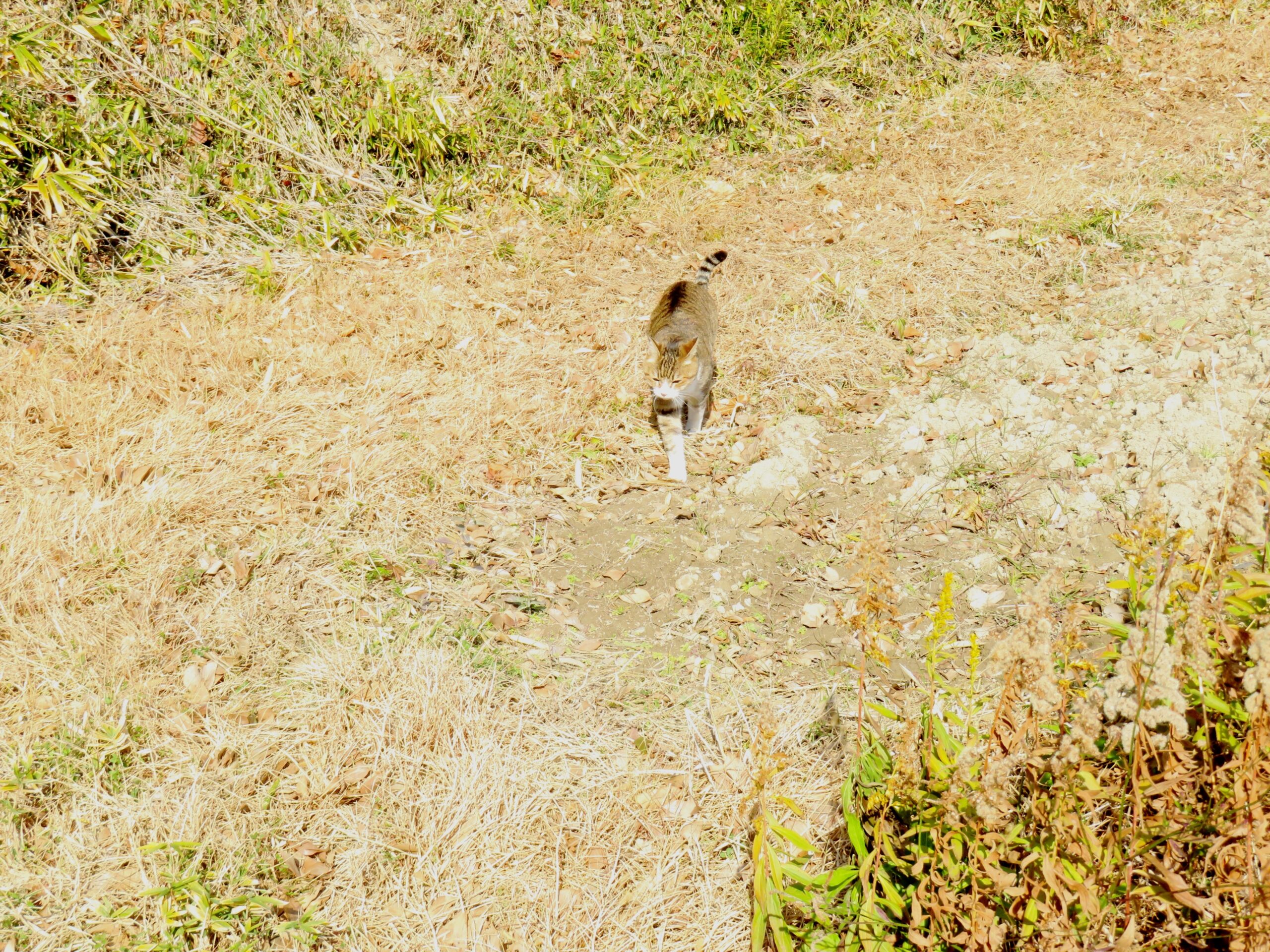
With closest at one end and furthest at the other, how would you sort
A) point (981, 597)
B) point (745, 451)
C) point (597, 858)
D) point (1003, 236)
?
point (597, 858) → point (981, 597) → point (745, 451) → point (1003, 236)

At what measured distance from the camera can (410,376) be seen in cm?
481

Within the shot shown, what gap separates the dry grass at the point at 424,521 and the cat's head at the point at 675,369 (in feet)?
1.30

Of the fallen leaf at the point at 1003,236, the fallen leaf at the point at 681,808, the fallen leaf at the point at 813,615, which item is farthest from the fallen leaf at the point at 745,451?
the fallen leaf at the point at 1003,236

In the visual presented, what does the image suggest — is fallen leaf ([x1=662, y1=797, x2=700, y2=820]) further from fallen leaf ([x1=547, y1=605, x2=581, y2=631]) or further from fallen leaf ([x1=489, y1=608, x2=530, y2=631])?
fallen leaf ([x1=489, y1=608, x2=530, y2=631])

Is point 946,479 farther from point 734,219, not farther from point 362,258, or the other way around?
point 362,258

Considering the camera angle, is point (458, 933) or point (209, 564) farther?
point (209, 564)

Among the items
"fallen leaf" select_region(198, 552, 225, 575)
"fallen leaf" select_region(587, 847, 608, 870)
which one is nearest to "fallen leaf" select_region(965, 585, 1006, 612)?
"fallen leaf" select_region(587, 847, 608, 870)

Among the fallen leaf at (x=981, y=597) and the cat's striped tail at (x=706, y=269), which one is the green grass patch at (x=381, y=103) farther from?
the fallen leaf at (x=981, y=597)

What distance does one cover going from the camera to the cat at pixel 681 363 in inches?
169

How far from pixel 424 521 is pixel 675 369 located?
1476 mm

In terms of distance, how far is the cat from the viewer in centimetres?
429

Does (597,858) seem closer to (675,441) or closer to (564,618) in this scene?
(564,618)

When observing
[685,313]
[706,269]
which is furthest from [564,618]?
[706,269]

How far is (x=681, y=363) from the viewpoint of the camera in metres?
4.30
